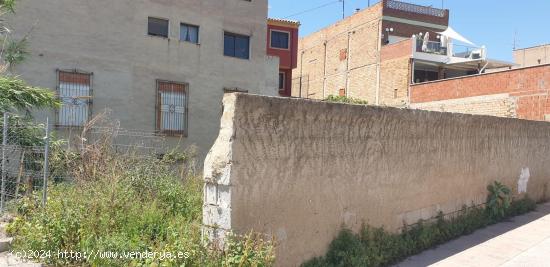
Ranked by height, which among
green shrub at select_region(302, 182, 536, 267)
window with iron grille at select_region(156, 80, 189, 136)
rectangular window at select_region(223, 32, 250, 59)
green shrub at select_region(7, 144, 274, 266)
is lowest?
green shrub at select_region(302, 182, 536, 267)

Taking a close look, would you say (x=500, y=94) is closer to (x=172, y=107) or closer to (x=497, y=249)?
(x=172, y=107)

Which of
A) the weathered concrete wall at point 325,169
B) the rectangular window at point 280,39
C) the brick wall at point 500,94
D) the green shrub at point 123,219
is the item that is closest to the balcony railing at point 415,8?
the rectangular window at point 280,39

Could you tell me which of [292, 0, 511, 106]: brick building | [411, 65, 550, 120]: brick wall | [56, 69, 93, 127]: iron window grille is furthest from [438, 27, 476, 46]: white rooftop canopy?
[56, 69, 93, 127]: iron window grille

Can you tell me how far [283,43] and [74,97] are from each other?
15439 millimetres

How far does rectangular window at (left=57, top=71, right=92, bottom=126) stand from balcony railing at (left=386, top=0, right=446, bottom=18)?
24.5 meters

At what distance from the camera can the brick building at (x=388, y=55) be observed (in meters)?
32.1

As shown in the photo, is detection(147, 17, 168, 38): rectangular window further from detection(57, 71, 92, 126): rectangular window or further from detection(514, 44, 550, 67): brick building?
detection(514, 44, 550, 67): brick building

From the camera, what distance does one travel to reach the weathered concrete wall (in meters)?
4.69

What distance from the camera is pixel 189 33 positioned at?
65.7 ft

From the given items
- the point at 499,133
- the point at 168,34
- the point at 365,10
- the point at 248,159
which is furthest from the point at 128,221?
the point at 365,10

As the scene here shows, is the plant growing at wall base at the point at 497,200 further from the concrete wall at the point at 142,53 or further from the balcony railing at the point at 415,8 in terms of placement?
the balcony railing at the point at 415,8

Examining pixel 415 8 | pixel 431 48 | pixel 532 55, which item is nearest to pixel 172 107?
pixel 431 48

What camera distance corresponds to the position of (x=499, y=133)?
9.74 metres

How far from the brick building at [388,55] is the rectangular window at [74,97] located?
20187 mm
